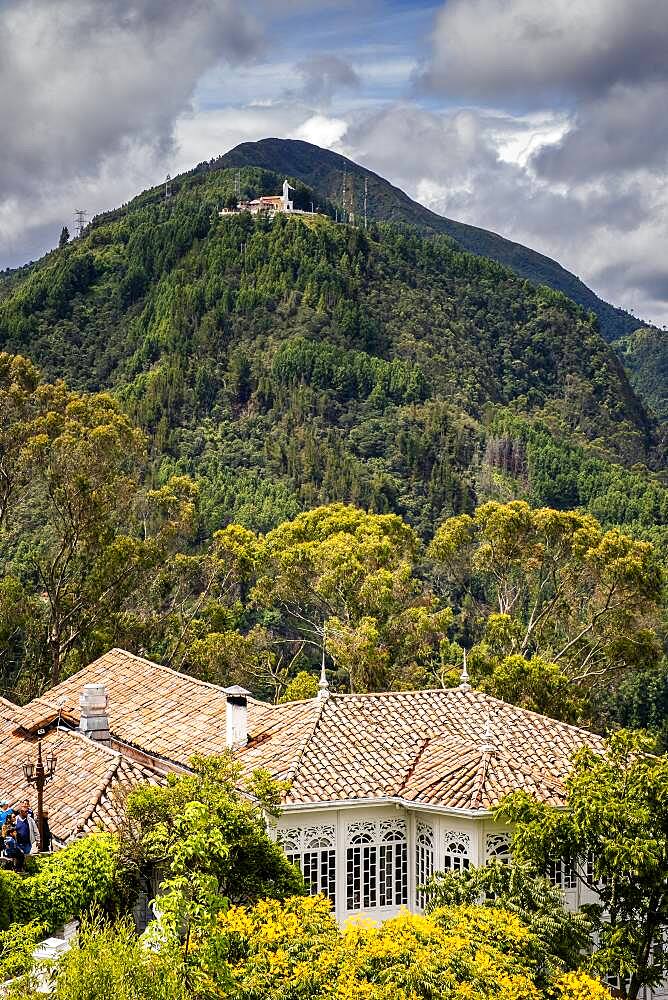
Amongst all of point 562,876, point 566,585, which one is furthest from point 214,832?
point 566,585

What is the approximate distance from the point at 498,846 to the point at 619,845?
316 cm

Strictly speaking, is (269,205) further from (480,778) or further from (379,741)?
(480,778)

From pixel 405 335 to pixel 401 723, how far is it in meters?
94.9

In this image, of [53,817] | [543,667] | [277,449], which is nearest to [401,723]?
[53,817]

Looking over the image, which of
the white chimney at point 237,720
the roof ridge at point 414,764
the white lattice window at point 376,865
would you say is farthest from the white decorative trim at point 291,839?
the white chimney at point 237,720

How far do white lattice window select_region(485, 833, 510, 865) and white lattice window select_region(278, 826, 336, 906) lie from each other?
235cm

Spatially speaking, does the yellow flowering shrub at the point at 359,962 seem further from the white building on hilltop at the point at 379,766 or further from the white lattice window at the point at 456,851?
the white building on hilltop at the point at 379,766

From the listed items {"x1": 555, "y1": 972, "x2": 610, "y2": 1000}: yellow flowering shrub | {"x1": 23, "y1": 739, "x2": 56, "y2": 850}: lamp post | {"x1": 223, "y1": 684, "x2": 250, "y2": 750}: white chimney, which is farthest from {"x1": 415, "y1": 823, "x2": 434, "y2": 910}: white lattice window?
→ {"x1": 555, "y1": 972, "x2": 610, "y2": 1000}: yellow flowering shrub

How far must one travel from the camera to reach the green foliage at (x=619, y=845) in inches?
664

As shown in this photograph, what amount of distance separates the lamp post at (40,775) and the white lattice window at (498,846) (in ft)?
20.4

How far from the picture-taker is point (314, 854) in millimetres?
20219

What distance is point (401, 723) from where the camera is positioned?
23.4 meters

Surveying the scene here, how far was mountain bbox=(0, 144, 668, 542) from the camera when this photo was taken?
292 ft

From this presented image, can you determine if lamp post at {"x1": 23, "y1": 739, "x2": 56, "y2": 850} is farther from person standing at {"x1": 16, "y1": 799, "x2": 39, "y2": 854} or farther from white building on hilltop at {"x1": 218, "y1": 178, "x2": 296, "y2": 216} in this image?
white building on hilltop at {"x1": 218, "y1": 178, "x2": 296, "y2": 216}
